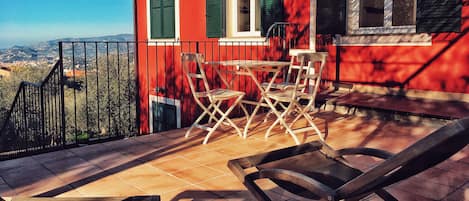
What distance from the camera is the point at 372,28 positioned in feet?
20.8

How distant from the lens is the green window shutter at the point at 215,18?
8.32 metres

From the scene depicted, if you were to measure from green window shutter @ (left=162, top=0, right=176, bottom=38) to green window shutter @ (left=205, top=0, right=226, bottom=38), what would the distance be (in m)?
1.50

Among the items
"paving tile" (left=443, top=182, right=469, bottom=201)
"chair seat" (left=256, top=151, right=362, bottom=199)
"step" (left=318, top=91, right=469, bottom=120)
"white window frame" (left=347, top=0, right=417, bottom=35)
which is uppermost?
"white window frame" (left=347, top=0, right=417, bottom=35)

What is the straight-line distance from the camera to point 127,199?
4.89 feet

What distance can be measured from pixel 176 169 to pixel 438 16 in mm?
3891

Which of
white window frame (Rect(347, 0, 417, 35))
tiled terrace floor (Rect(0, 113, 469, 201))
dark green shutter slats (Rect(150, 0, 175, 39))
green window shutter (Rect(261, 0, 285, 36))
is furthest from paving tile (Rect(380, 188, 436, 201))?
dark green shutter slats (Rect(150, 0, 175, 39))

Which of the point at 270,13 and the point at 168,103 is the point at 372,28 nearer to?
the point at 270,13

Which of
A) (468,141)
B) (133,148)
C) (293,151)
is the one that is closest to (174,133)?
(133,148)

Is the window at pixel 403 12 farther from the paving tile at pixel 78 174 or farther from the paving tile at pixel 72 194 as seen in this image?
the paving tile at pixel 72 194

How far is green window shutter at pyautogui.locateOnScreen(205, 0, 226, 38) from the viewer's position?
8320 mm

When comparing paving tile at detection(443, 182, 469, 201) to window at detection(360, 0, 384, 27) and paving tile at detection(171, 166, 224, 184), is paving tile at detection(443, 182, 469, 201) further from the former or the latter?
window at detection(360, 0, 384, 27)

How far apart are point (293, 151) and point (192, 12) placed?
7826 millimetres

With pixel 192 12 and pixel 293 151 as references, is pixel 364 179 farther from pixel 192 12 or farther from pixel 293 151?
pixel 192 12

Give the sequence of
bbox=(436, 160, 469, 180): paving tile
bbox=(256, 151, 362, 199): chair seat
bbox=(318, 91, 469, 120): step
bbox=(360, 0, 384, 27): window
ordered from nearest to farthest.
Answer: bbox=(256, 151, 362, 199): chair seat, bbox=(436, 160, 469, 180): paving tile, bbox=(318, 91, 469, 120): step, bbox=(360, 0, 384, 27): window
